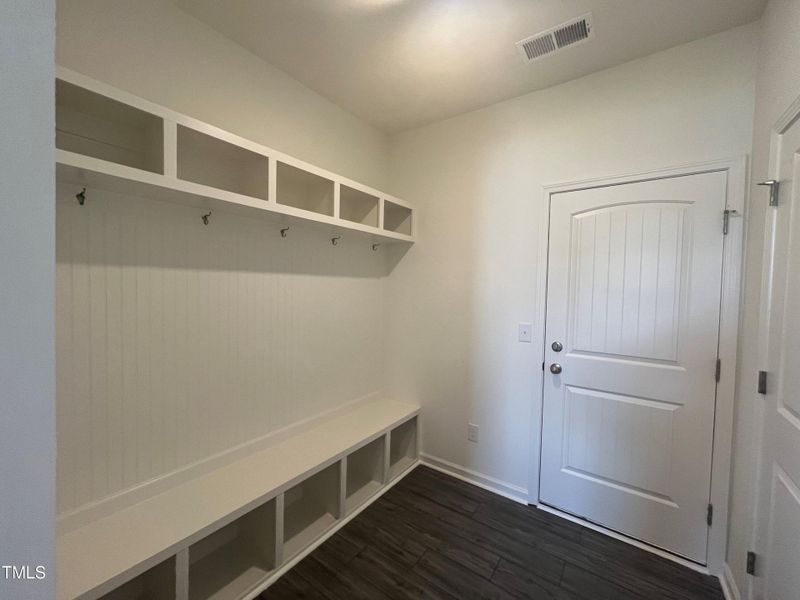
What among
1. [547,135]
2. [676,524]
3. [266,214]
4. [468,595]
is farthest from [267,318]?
[676,524]

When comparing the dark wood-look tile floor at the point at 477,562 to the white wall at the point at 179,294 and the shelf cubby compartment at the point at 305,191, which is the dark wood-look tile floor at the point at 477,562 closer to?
the white wall at the point at 179,294

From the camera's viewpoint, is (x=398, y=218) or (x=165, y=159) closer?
(x=165, y=159)

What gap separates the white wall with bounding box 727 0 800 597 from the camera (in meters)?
1.28

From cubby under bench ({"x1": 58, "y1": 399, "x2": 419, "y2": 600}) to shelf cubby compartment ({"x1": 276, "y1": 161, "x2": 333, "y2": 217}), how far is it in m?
1.45

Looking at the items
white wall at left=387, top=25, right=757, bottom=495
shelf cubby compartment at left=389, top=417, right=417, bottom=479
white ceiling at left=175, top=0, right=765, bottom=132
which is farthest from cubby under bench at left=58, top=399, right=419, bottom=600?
white ceiling at left=175, top=0, right=765, bottom=132

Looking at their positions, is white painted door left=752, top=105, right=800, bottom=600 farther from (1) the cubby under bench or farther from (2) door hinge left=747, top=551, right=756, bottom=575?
(1) the cubby under bench

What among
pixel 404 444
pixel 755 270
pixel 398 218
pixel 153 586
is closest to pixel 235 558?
pixel 153 586

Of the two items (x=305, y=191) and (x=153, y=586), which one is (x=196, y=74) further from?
(x=153, y=586)

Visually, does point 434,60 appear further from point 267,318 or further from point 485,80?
point 267,318

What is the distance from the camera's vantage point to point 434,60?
6.14ft

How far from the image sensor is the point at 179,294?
1.58 meters

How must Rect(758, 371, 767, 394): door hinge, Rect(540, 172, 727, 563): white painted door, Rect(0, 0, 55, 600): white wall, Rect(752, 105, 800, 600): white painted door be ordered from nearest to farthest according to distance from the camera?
Rect(0, 0, 55, 600): white wall, Rect(752, 105, 800, 600): white painted door, Rect(758, 371, 767, 394): door hinge, Rect(540, 172, 727, 563): white painted door

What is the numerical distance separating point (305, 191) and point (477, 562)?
92.8 inches

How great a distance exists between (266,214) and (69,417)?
3.86 feet
